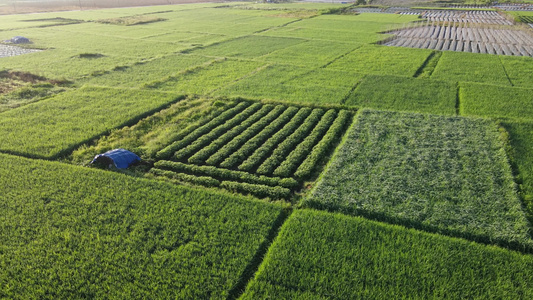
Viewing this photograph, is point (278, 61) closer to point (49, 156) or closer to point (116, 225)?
point (49, 156)

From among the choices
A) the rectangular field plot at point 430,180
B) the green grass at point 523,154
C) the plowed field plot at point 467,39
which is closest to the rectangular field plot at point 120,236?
the rectangular field plot at point 430,180

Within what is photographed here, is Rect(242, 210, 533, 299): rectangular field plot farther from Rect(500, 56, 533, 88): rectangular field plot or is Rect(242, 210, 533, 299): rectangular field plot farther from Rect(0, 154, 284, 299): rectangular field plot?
Rect(500, 56, 533, 88): rectangular field plot

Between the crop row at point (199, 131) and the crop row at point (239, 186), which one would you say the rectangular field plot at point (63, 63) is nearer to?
the crop row at point (199, 131)

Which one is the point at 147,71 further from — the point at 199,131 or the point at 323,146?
the point at 323,146

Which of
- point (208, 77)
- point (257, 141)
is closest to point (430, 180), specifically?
point (257, 141)

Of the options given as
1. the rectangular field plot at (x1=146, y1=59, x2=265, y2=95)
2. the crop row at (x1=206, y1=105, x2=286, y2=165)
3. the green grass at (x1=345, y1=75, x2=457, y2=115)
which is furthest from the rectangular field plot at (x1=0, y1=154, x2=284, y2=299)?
the green grass at (x1=345, y1=75, x2=457, y2=115)

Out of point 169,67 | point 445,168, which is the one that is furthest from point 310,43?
point 445,168
